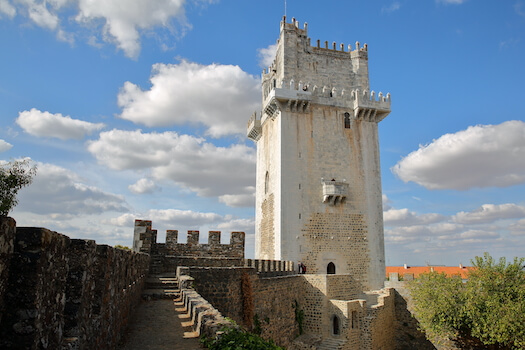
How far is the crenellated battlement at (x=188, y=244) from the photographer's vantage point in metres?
15.9

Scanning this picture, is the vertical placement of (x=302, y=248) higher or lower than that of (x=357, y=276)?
higher

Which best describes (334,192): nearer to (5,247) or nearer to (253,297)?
(253,297)

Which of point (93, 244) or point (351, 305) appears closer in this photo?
point (93, 244)

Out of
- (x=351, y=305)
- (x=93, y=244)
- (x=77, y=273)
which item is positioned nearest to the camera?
(x=77, y=273)

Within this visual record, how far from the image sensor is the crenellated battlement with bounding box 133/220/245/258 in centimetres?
1586

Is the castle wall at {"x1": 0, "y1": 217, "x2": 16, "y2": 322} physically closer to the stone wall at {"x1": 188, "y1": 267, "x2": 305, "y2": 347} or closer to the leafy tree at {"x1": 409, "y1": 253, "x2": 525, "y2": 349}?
the stone wall at {"x1": 188, "y1": 267, "x2": 305, "y2": 347}

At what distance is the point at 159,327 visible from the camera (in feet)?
22.3

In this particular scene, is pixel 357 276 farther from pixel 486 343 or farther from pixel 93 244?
pixel 93 244

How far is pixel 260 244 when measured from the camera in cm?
2567

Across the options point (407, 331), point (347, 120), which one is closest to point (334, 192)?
point (347, 120)

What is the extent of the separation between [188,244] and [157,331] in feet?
35.5

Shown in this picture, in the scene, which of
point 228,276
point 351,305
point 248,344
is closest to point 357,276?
point 351,305

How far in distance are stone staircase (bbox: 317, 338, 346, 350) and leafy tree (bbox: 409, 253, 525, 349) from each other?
4.83m

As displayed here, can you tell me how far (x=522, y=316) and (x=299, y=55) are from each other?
59.6 feet
